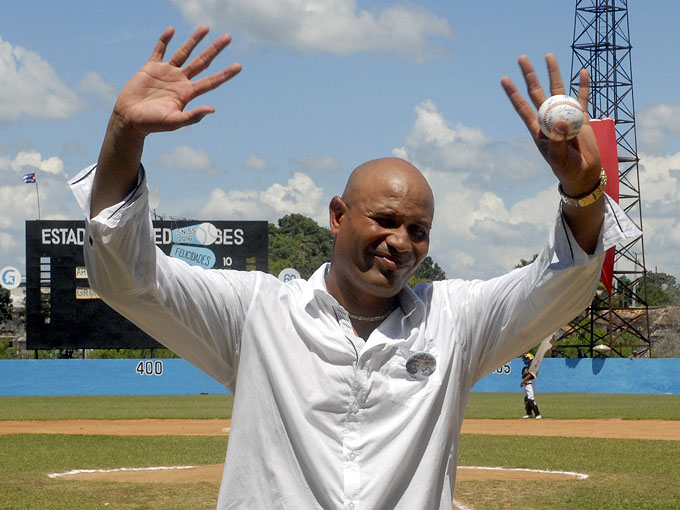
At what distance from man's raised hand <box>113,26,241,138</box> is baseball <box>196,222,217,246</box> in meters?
31.2

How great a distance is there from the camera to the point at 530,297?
9.43 feet

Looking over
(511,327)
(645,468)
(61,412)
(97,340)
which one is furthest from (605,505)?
(97,340)

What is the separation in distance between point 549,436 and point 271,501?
54.8 ft

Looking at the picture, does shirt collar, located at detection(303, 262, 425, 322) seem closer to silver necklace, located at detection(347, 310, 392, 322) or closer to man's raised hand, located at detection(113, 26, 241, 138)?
silver necklace, located at detection(347, 310, 392, 322)

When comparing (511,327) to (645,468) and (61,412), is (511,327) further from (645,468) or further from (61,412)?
(61,412)

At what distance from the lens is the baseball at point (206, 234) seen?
111 feet

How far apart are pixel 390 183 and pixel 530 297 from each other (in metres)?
0.55

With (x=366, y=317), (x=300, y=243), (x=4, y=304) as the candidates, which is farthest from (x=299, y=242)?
(x=366, y=317)

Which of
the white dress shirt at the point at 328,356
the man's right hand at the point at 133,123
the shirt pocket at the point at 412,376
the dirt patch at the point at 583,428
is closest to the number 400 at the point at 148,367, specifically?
Result: the dirt patch at the point at 583,428

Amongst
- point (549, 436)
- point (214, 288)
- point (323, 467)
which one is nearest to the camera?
point (323, 467)

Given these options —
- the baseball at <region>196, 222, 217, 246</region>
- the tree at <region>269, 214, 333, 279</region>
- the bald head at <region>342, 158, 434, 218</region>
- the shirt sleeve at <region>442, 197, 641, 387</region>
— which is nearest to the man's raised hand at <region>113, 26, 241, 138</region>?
the bald head at <region>342, 158, 434, 218</region>

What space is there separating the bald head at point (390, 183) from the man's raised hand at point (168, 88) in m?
0.56

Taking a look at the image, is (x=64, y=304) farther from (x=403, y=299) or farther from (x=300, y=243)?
(x=300, y=243)

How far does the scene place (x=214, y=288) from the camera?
287cm
